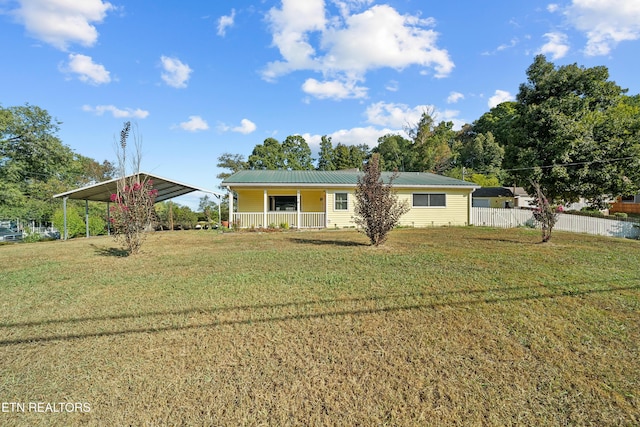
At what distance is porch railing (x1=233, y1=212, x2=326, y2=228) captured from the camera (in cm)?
1574

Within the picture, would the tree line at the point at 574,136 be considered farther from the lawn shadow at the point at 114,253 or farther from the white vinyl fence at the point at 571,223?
the lawn shadow at the point at 114,253

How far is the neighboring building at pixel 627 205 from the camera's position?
28.1 m

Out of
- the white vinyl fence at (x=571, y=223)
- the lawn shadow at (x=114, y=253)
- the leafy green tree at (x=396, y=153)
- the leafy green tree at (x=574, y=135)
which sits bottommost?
the lawn shadow at (x=114, y=253)

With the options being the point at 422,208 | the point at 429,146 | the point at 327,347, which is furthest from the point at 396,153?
the point at 327,347

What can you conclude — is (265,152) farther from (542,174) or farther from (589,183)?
(589,183)

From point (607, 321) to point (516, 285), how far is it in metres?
1.23

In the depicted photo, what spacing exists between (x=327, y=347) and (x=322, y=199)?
14634 millimetres

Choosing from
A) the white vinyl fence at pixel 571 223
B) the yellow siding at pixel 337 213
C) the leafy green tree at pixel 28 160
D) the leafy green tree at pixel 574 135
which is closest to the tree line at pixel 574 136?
the leafy green tree at pixel 574 135

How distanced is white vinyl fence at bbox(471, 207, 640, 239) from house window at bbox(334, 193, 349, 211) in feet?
24.4

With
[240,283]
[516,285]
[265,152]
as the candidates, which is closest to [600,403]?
[516,285]

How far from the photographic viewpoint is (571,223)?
15977 millimetres

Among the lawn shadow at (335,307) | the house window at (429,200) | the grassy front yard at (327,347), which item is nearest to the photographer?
the grassy front yard at (327,347)

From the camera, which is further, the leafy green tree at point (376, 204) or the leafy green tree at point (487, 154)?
the leafy green tree at point (487, 154)

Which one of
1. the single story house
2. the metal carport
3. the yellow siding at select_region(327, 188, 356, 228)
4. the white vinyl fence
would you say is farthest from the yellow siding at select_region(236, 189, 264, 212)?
the white vinyl fence
